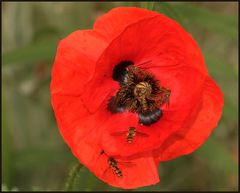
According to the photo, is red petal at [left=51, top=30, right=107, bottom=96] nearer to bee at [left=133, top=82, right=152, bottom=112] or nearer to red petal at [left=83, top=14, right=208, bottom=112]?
red petal at [left=83, top=14, right=208, bottom=112]

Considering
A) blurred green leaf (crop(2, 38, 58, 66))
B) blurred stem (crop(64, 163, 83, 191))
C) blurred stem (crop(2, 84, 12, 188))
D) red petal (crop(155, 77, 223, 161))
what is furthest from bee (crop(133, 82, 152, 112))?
blurred stem (crop(2, 84, 12, 188))

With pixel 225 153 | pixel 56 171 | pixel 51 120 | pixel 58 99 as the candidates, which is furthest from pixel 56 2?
pixel 58 99

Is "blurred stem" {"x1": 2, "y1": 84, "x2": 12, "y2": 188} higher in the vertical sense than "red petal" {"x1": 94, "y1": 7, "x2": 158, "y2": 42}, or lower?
lower

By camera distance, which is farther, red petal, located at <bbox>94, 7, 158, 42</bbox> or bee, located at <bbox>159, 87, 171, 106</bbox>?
bee, located at <bbox>159, 87, 171, 106</bbox>

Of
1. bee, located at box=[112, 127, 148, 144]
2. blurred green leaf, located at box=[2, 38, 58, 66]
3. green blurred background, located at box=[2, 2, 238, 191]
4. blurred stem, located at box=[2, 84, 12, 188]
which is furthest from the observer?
green blurred background, located at box=[2, 2, 238, 191]

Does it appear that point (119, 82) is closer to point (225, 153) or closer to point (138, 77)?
point (138, 77)

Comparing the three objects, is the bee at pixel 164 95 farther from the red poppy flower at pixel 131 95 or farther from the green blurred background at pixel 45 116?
the green blurred background at pixel 45 116

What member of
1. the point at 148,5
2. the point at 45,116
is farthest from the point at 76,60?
the point at 45,116

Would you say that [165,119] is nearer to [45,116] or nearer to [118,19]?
[118,19]
